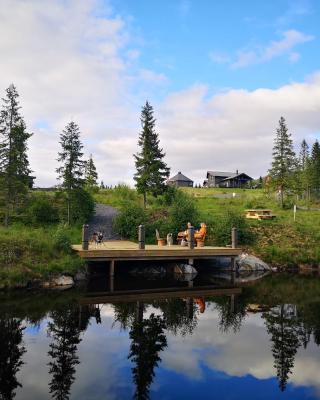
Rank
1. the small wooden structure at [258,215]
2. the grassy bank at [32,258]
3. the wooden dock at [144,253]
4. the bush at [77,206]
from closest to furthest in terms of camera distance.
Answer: the grassy bank at [32,258], the wooden dock at [144,253], the bush at [77,206], the small wooden structure at [258,215]

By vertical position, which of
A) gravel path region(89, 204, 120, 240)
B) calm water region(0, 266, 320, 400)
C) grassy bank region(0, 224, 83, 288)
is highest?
gravel path region(89, 204, 120, 240)

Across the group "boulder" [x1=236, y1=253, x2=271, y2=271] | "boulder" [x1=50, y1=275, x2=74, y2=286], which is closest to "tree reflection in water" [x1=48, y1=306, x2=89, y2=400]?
"boulder" [x1=50, y1=275, x2=74, y2=286]

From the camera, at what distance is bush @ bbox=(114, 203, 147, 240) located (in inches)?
1113

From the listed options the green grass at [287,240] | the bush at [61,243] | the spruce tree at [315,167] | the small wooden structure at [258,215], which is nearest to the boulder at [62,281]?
the bush at [61,243]

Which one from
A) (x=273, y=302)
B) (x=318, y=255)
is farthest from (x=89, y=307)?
(x=318, y=255)

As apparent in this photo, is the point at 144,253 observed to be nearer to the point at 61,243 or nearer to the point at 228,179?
the point at 61,243

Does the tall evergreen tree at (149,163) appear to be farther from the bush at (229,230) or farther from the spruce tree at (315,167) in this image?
the spruce tree at (315,167)

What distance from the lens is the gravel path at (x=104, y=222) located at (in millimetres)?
28545

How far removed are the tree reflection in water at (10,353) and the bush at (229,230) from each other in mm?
17870

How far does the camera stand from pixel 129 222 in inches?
1120

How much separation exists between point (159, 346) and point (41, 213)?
20.6 m

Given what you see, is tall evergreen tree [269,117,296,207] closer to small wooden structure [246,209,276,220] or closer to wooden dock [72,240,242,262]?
small wooden structure [246,209,276,220]

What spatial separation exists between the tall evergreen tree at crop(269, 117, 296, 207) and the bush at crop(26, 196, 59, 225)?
93.9ft

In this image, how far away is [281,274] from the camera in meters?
24.7
